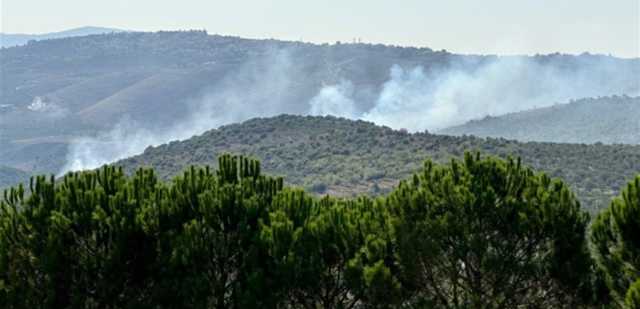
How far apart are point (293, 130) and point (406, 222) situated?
11141 cm

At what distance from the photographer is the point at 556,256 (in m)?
17.4

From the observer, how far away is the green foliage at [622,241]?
1602cm

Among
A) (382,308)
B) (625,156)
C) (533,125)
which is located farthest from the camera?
(533,125)

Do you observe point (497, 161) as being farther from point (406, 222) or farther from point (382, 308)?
point (382, 308)

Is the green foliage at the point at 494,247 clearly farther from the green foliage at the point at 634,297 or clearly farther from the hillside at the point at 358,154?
the hillside at the point at 358,154

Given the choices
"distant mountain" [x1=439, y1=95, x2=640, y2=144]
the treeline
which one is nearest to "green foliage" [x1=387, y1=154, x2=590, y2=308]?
the treeline

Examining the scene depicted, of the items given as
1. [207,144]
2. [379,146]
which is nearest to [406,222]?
[379,146]

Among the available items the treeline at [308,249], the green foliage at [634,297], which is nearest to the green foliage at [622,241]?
the treeline at [308,249]

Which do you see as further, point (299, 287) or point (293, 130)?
point (293, 130)

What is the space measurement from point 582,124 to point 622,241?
528ft

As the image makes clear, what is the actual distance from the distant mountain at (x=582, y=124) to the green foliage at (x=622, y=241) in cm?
13483

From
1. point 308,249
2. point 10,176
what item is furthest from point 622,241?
point 10,176

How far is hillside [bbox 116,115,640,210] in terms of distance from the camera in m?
86.8

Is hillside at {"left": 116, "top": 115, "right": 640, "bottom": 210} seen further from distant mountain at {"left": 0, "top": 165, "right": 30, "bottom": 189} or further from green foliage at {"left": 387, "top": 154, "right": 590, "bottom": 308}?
distant mountain at {"left": 0, "top": 165, "right": 30, "bottom": 189}
